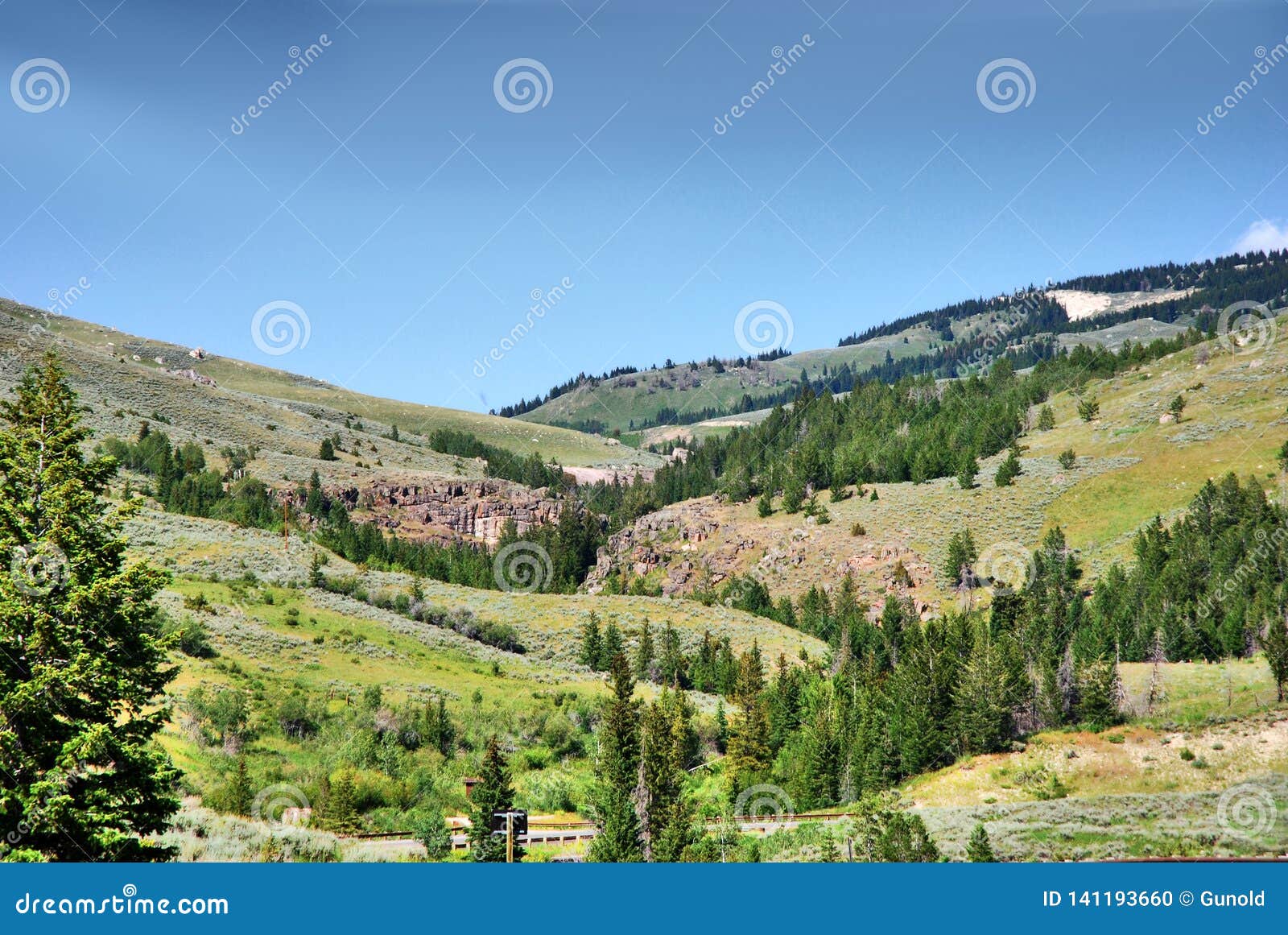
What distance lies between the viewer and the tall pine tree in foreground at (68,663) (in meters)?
18.6

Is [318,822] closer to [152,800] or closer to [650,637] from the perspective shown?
[152,800]

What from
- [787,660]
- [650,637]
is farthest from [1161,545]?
[650,637]

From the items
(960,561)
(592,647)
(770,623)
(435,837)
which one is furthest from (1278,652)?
(435,837)

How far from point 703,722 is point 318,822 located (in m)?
33.7

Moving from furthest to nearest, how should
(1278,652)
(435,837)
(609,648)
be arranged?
(609,648), (1278,652), (435,837)

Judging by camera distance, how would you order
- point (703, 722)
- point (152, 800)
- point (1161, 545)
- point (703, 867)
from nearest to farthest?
point (703, 867), point (152, 800), point (703, 722), point (1161, 545)

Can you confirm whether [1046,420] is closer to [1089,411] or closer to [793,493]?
[1089,411]

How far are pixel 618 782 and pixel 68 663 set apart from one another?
932 inches

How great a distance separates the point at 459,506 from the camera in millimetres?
168375

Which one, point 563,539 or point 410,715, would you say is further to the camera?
point 563,539

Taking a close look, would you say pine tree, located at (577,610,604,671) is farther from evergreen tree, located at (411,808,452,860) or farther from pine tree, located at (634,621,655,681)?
evergreen tree, located at (411,808,452,860)

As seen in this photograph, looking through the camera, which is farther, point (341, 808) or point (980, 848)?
point (341, 808)

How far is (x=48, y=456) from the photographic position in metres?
20.8

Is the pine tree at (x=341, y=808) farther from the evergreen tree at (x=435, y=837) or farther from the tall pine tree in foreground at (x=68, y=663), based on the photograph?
the tall pine tree in foreground at (x=68, y=663)
